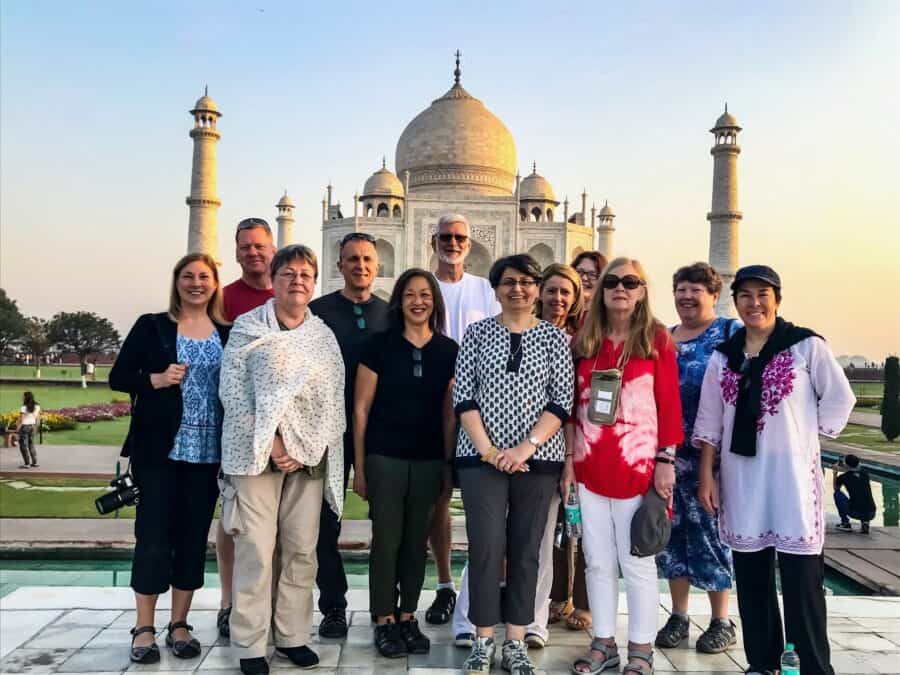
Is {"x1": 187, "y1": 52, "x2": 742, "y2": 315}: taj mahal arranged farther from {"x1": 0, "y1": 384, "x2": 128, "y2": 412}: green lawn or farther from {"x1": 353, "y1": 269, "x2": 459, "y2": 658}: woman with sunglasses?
{"x1": 353, "y1": 269, "x2": 459, "y2": 658}: woman with sunglasses

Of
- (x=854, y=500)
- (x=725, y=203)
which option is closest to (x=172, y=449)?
(x=854, y=500)

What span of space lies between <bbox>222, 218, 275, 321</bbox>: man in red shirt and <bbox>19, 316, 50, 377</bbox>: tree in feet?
127

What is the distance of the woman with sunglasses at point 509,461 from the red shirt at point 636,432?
144 millimetres

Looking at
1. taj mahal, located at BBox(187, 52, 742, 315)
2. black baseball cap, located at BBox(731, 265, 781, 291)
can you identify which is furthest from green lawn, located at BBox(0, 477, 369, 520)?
taj mahal, located at BBox(187, 52, 742, 315)

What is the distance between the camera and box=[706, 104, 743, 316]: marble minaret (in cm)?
2308

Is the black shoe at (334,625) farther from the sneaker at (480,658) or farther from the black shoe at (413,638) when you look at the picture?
the sneaker at (480,658)

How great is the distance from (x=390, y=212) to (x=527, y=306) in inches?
1006

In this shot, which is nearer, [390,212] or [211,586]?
[211,586]

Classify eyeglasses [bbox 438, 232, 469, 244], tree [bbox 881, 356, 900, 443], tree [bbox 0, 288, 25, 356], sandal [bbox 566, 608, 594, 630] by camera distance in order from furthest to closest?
tree [bbox 0, 288, 25, 356]
tree [bbox 881, 356, 900, 443]
eyeglasses [bbox 438, 232, 469, 244]
sandal [bbox 566, 608, 594, 630]

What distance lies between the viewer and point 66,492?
22.0 ft

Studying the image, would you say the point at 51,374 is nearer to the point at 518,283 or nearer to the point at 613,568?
the point at 518,283

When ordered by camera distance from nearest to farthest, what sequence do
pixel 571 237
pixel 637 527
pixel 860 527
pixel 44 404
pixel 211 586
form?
pixel 637 527 → pixel 211 586 → pixel 860 527 → pixel 44 404 → pixel 571 237

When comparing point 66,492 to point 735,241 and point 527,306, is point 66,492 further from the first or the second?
point 735,241

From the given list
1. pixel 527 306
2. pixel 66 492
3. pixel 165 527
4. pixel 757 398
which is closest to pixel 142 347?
pixel 165 527
